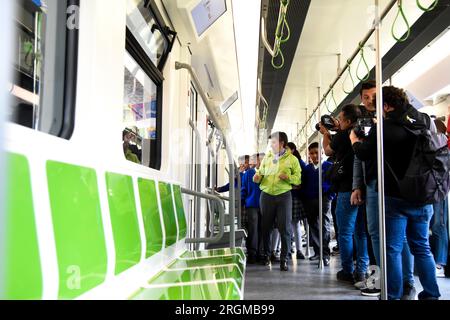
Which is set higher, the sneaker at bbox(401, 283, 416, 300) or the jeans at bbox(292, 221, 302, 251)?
the jeans at bbox(292, 221, 302, 251)

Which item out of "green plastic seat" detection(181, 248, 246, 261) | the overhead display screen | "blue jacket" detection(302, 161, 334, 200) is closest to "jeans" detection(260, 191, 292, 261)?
"blue jacket" detection(302, 161, 334, 200)

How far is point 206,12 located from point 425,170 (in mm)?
1723

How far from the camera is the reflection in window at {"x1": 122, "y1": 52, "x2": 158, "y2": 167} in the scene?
2.13 metres

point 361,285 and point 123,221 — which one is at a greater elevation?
point 123,221

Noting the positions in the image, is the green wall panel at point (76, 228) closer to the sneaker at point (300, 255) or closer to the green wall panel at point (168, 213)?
the green wall panel at point (168, 213)

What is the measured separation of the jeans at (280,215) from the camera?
12.7ft

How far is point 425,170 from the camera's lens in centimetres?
221

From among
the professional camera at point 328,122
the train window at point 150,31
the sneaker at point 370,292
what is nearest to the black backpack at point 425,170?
the sneaker at point 370,292

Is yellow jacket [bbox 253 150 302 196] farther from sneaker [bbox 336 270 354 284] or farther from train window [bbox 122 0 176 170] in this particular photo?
train window [bbox 122 0 176 170]

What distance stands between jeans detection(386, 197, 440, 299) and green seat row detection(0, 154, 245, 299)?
1252mm

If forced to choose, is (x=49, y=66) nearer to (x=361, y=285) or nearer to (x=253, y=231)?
(x=361, y=285)

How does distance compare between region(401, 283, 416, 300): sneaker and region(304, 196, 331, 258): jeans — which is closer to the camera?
region(401, 283, 416, 300): sneaker

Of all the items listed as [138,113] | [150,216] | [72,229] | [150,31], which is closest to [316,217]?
[138,113]

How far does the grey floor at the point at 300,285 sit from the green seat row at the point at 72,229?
1159 mm
